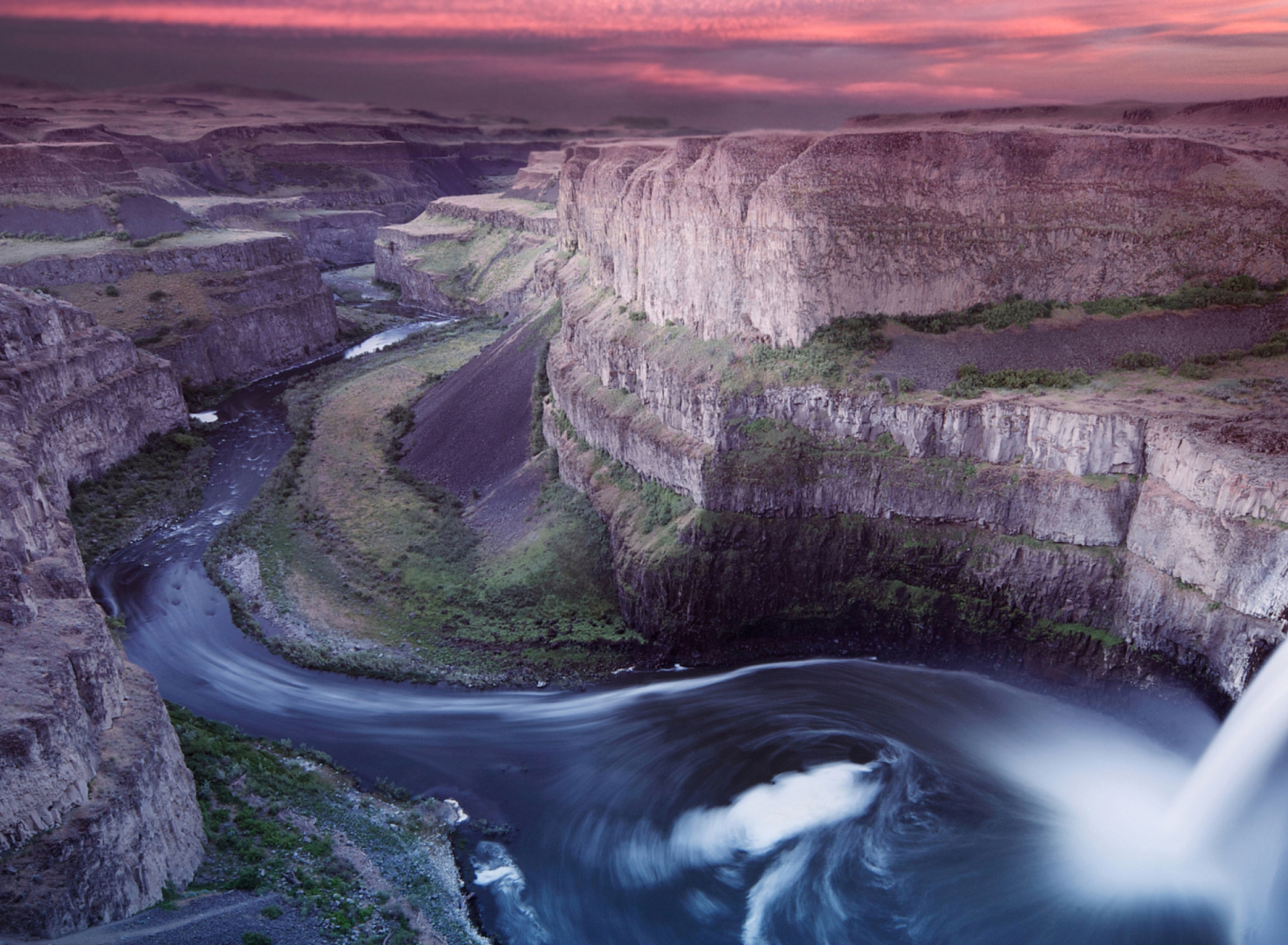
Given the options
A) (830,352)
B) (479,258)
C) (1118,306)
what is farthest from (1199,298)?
(479,258)

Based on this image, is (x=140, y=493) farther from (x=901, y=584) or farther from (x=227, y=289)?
(x=901, y=584)

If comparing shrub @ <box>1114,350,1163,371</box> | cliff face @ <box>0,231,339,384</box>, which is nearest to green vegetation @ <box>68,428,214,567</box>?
cliff face @ <box>0,231,339,384</box>

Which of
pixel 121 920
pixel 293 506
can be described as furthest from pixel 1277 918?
pixel 293 506

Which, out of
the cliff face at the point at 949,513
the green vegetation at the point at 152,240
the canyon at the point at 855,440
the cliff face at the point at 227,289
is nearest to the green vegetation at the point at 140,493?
the canyon at the point at 855,440

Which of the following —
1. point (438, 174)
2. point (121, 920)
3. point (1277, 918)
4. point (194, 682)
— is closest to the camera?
point (121, 920)

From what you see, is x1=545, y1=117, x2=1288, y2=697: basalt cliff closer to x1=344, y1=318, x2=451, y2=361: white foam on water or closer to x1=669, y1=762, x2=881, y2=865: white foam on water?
x1=669, y1=762, x2=881, y2=865: white foam on water

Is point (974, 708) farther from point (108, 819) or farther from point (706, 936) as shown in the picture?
point (108, 819)
